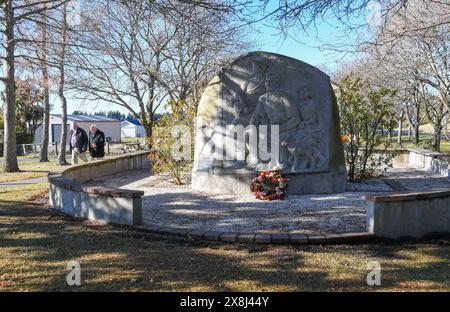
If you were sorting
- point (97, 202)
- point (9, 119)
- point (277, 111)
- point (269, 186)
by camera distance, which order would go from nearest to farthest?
point (97, 202)
point (269, 186)
point (277, 111)
point (9, 119)

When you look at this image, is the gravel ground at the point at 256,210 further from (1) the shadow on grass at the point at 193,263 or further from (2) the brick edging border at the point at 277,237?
(1) the shadow on grass at the point at 193,263

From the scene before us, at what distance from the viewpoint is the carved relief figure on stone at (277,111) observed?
9.02 m

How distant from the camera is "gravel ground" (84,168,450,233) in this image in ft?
21.0

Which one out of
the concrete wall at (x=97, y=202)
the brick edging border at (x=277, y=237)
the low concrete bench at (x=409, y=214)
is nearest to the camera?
the brick edging border at (x=277, y=237)

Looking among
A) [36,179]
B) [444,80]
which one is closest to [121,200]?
[36,179]

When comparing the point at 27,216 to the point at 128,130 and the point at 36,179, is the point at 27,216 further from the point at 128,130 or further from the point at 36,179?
the point at 128,130

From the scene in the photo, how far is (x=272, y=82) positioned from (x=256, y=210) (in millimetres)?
3022

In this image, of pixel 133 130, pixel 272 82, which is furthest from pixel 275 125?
pixel 133 130

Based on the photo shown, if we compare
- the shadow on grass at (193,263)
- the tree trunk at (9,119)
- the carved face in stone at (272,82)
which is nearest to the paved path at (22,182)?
the tree trunk at (9,119)

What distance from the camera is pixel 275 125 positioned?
9.04 metres

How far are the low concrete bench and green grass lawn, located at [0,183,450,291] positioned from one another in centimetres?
24

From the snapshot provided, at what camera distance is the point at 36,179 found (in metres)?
12.7

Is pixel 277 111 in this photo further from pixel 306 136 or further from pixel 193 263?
pixel 193 263
